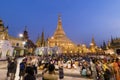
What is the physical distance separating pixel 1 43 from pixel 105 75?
32.3m

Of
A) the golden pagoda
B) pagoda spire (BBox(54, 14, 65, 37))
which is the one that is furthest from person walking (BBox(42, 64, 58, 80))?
pagoda spire (BBox(54, 14, 65, 37))

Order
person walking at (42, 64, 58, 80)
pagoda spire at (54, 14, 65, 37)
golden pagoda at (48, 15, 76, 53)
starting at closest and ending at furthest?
person walking at (42, 64, 58, 80) → golden pagoda at (48, 15, 76, 53) → pagoda spire at (54, 14, 65, 37)

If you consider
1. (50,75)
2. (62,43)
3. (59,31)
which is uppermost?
(59,31)

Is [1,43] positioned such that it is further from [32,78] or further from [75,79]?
[32,78]

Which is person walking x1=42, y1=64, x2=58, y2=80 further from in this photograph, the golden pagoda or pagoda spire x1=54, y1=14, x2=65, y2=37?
pagoda spire x1=54, y1=14, x2=65, y2=37

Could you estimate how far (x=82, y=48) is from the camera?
8750 centimetres

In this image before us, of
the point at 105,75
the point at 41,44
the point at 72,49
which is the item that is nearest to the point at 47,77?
the point at 105,75

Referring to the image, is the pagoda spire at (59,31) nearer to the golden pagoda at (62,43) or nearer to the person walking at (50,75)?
the golden pagoda at (62,43)

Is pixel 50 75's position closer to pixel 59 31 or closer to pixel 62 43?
pixel 62 43

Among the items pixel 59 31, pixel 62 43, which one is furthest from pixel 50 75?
pixel 59 31

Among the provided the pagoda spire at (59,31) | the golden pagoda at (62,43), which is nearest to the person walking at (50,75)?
the golden pagoda at (62,43)

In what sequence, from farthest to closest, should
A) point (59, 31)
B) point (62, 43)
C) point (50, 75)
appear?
point (59, 31)
point (62, 43)
point (50, 75)

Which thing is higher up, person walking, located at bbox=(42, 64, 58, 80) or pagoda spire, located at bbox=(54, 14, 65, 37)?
pagoda spire, located at bbox=(54, 14, 65, 37)

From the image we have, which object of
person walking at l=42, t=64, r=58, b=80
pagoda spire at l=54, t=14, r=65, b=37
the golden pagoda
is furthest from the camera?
pagoda spire at l=54, t=14, r=65, b=37
